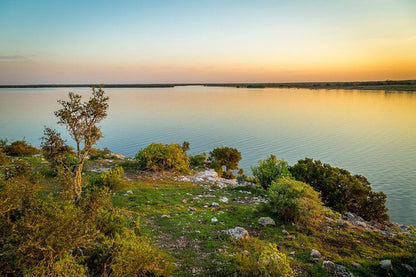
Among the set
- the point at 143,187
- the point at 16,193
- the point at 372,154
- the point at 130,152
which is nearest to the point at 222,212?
the point at 143,187

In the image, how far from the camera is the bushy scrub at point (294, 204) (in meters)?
9.58

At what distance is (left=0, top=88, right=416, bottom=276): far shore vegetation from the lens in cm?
484

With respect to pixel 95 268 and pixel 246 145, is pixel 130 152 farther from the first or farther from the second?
pixel 95 268

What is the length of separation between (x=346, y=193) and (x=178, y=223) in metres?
10.2

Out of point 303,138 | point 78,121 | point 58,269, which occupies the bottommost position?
point 303,138

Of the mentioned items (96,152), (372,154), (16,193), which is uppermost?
(16,193)

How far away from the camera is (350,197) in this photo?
45.1 ft

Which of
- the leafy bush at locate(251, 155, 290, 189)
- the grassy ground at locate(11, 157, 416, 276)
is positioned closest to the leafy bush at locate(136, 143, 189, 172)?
the grassy ground at locate(11, 157, 416, 276)

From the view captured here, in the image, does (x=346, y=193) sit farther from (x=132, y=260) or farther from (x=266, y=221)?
(x=132, y=260)

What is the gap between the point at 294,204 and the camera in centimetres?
959

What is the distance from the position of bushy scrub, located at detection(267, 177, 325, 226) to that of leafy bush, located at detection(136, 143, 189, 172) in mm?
8497

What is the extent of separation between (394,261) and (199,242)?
596cm

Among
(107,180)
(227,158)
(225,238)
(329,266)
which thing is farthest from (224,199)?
(227,158)

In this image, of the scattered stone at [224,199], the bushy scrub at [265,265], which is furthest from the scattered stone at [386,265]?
the scattered stone at [224,199]
